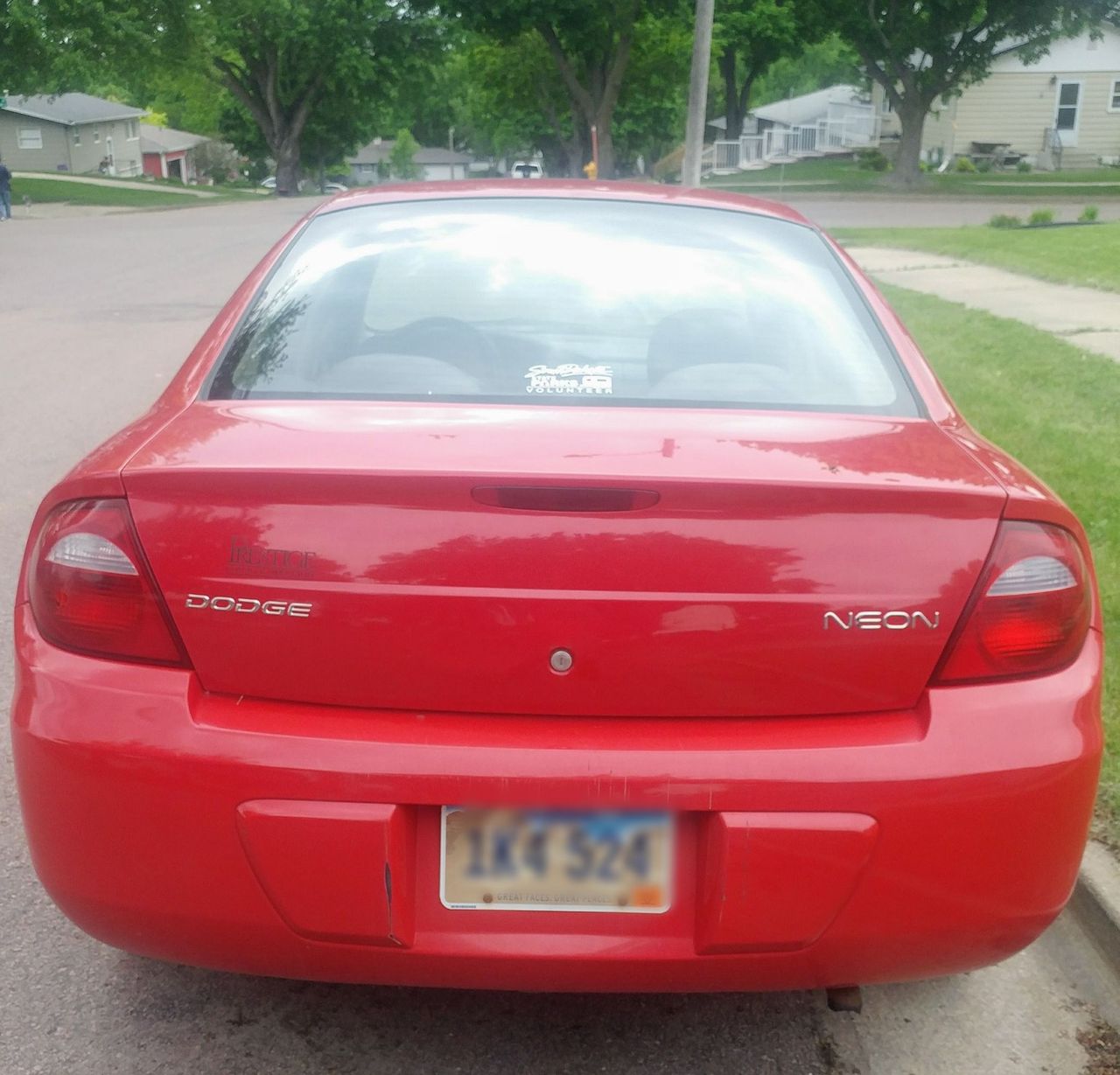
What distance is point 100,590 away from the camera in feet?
7.48

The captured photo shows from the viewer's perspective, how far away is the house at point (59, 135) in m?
76.7

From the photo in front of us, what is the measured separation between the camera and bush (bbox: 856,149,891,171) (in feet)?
173

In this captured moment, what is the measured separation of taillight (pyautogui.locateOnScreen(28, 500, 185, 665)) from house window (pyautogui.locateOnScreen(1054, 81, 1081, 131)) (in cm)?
5776

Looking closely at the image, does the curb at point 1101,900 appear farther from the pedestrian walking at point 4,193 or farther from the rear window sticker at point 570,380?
the pedestrian walking at point 4,193

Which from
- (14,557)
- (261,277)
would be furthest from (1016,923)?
(14,557)

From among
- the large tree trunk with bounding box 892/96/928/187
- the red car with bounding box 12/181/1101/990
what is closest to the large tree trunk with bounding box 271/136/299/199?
the large tree trunk with bounding box 892/96/928/187

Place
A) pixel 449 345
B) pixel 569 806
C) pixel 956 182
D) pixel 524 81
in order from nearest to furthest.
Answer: pixel 569 806, pixel 449 345, pixel 956 182, pixel 524 81

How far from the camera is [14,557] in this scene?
229 inches

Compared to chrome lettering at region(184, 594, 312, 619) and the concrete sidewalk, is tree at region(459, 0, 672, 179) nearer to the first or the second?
the concrete sidewalk

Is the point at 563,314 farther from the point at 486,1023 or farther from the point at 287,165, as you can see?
the point at 287,165

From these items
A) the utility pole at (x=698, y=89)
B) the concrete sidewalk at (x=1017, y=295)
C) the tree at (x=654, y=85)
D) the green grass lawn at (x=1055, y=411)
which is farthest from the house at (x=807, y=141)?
the green grass lawn at (x=1055, y=411)

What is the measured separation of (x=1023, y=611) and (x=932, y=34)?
43.0 metres

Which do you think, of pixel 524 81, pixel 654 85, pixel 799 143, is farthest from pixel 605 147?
pixel 799 143

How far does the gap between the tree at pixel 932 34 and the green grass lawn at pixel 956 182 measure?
71.3 inches
